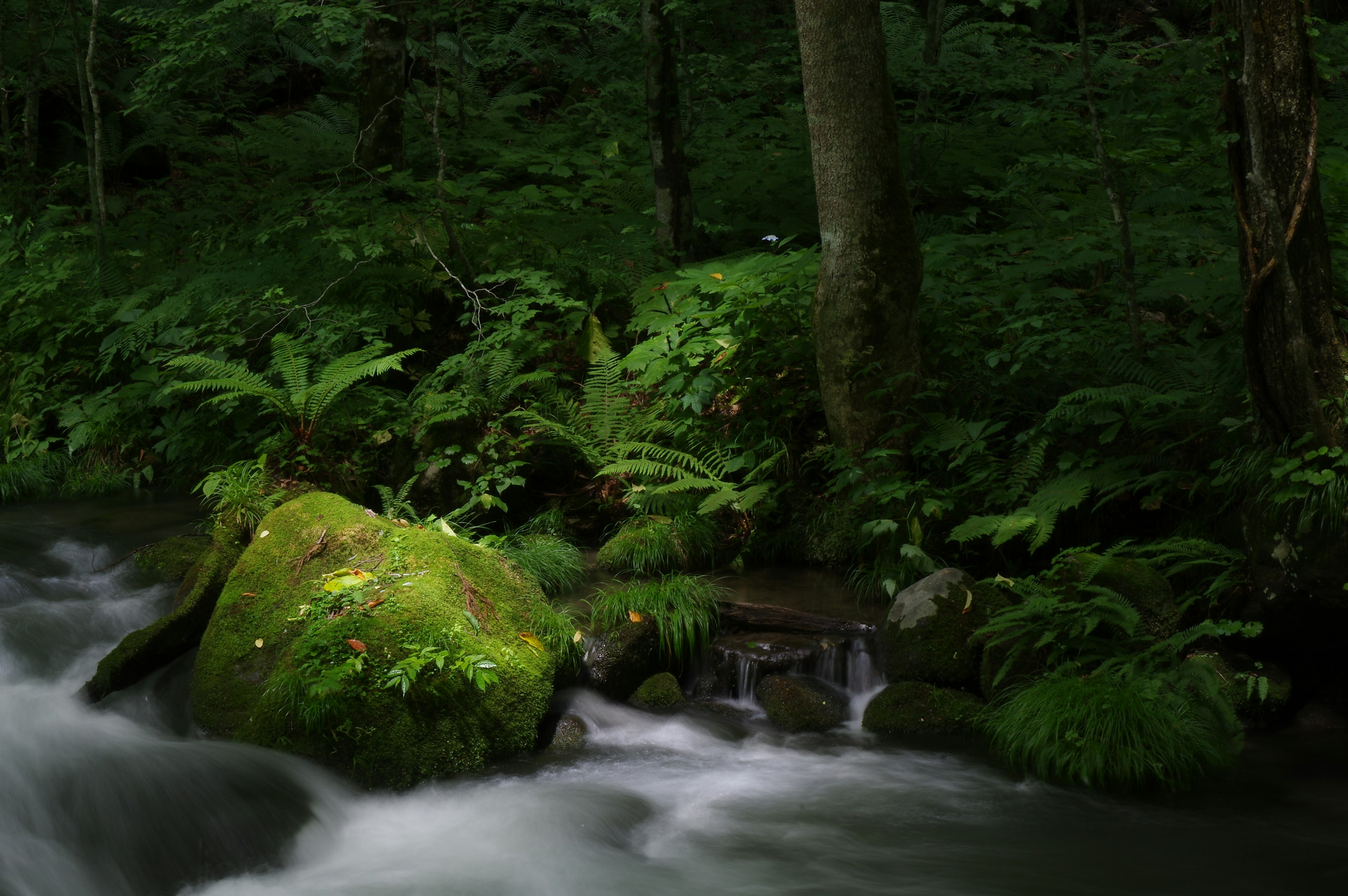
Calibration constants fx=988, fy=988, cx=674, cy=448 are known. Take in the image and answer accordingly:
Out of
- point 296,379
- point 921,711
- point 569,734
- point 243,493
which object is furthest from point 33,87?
point 921,711

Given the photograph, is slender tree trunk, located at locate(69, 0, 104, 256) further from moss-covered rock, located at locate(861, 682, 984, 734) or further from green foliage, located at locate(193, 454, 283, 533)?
moss-covered rock, located at locate(861, 682, 984, 734)

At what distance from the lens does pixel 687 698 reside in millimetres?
5645

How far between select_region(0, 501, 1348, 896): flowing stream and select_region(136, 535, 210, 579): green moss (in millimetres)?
1691

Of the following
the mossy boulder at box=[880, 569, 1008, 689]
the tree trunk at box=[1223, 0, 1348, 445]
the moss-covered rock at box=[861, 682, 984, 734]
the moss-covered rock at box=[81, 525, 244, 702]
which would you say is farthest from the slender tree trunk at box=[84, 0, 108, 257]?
the tree trunk at box=[1223, 0, 1348, 445]

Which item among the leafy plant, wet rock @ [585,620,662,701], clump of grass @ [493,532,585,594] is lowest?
wet rock @ [585,620,662,701]

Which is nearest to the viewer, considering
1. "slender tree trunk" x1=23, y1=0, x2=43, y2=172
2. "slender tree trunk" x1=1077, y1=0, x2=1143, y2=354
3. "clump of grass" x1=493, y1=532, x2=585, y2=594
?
"slender tree trunk" x1=1077, y1=0, x2=1143, y2=354

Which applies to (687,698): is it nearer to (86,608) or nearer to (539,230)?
(86,608)

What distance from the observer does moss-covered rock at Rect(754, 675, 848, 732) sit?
528 centimetres

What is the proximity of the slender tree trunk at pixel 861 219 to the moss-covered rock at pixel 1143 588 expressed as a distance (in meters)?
1.79

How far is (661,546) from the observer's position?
22.8ft

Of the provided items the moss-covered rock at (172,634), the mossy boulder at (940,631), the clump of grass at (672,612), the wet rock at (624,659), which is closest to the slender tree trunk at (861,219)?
the mossy boulder at (940,631)

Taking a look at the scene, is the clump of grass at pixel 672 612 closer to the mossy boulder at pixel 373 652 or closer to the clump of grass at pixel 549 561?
the mossy boulder at pixel 373 652

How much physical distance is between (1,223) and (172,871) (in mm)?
10941

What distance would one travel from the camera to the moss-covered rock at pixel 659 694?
5.52 m
